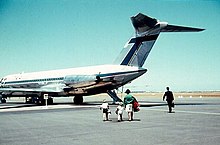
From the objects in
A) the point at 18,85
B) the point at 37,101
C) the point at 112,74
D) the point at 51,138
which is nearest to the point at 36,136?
the point at 51,138

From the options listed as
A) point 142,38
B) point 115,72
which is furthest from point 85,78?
point 142,38

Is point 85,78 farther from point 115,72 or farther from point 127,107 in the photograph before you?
point 127,107

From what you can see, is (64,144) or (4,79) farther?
(4,79)

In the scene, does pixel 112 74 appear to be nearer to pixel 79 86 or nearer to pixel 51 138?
pixel 79 86

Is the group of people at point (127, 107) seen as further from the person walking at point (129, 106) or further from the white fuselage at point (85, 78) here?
the white fuselage at point (85, 78)

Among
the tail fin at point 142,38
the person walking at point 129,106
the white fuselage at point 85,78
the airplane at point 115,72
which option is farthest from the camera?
the white fuselage at point 85,78

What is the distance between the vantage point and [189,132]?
9672 millimetres

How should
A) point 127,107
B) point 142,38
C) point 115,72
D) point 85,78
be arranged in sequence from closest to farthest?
1. point 127,107
2. point 142,38
3. point 115,72
4. point 85,78

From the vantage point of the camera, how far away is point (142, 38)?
2638cm

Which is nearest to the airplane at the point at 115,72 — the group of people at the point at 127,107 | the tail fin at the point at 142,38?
the tail fin at the point at 142,38

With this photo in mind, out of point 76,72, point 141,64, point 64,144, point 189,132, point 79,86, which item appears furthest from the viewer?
point 76,72

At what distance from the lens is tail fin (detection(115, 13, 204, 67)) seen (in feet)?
80.4

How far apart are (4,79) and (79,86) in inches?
778

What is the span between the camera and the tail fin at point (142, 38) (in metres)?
24.5
